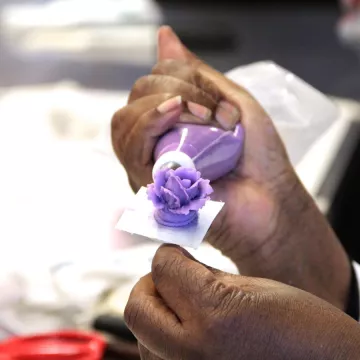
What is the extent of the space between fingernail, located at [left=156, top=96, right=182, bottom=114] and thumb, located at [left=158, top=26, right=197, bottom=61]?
0.29 feet

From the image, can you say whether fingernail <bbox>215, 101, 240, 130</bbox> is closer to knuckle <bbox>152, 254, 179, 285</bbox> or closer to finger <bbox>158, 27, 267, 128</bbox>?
finger <bbox>158, 27, 267, 128</bbox>

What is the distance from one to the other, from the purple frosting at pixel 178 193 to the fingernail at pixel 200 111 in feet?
0.56

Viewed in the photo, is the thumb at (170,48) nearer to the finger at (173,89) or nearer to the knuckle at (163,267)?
the finger at (173,89)

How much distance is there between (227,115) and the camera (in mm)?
581

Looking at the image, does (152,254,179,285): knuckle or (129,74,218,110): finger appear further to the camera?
(129,74,218,110): finger

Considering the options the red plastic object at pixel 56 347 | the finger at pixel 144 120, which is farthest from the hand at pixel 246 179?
the red plastic object at pixel 56 347

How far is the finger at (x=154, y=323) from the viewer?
1.20 feet

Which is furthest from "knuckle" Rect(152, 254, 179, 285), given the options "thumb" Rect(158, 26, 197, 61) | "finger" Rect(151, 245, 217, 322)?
"thumb" Rect(158, 26, 197, 61)

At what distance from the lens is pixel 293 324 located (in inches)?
14.0

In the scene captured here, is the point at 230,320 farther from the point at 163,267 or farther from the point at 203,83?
the point at 203,83

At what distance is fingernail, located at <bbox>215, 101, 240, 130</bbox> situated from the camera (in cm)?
57

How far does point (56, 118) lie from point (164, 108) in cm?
56

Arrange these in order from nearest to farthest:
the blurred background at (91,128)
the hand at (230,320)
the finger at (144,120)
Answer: the hand at (230,320)
the finger at (144,120)
the blurred background at (91,128)

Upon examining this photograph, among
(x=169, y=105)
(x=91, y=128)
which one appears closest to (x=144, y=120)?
(x=169, y=105)
